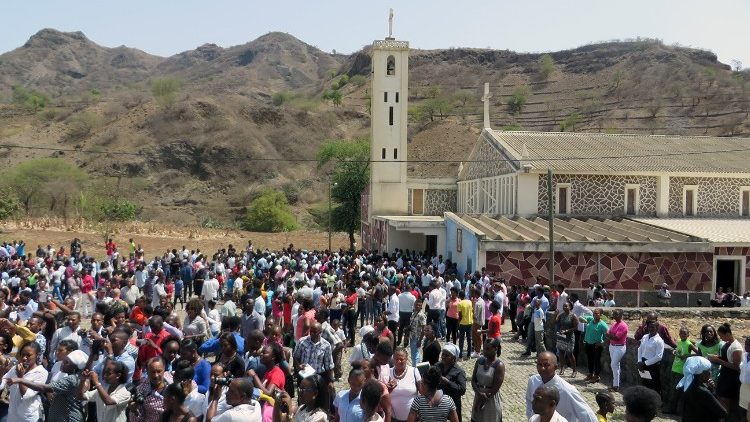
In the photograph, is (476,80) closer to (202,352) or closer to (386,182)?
(386,182)

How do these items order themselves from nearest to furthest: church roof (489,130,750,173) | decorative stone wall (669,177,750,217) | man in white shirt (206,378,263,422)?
man in white shirt (206,378,263,422) → church roof (489,130,750,173) → decorative stone wall (669,177,750,217)

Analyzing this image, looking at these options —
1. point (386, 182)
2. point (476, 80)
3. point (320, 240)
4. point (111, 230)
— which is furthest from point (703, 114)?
point (111, 230)

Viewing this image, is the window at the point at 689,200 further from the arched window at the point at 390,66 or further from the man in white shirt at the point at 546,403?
the man in white shirt at the point at 546,403

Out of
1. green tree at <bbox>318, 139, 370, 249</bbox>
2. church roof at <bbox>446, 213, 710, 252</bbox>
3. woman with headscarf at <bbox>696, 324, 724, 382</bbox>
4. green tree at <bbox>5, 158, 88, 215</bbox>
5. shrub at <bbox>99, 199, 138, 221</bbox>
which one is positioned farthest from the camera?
green tree at <bbox>5, 158, 88, 215</bbox>

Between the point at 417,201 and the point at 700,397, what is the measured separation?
110 feet

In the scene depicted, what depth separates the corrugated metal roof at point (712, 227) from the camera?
25547 millimetres

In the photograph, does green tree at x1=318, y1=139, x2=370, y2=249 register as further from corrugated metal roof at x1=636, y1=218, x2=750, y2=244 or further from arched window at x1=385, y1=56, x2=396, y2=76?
corrugated metal roof at x1=636, y1=218, x2=750, y2=244

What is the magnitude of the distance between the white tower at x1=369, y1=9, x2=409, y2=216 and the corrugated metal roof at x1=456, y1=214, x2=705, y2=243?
11.0m

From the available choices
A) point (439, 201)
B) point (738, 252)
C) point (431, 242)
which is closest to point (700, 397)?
point (738, 252)

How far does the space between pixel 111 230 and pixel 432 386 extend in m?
43.7

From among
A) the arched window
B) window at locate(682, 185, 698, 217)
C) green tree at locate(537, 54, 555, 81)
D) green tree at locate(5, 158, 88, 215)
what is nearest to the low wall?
window at locate(682, 185, 698, 217)

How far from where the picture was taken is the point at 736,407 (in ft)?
31.0

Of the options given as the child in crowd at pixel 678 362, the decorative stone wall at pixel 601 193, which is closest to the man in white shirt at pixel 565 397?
the child in crowd at pixel 678 362

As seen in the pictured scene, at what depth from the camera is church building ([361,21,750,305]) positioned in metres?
24.2
